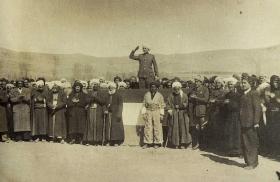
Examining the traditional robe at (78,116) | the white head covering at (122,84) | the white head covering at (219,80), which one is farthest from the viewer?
the white head covering at (122,84)

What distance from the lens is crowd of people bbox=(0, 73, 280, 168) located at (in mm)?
4508

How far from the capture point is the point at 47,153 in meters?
4.66

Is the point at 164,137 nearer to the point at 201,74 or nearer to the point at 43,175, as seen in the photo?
the point at 201,74

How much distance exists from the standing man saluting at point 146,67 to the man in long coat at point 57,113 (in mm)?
891

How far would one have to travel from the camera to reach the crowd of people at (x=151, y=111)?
4.51 meters

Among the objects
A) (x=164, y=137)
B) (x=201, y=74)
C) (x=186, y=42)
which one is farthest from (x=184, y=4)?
(x=164, y=137)

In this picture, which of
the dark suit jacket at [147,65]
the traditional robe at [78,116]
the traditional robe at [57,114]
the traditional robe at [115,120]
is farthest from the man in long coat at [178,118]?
the traditional robe at [57,114]

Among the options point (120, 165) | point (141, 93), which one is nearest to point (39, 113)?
point (141, 93)

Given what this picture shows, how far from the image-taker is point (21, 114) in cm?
516

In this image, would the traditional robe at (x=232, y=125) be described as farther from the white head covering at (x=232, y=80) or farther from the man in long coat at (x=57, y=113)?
the man in long coat at (x=57, y=113)

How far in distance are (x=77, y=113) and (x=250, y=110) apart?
6.23 ft

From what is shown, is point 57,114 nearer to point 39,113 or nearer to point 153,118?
point 39,113

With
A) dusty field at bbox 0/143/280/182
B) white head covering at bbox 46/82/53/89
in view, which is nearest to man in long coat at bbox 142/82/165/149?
dusty field at bbox 0/143/280/182

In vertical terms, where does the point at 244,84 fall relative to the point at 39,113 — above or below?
above
